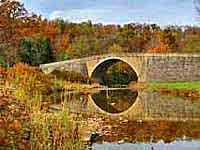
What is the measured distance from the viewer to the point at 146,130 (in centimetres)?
1631

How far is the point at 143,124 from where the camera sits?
17.9 metres

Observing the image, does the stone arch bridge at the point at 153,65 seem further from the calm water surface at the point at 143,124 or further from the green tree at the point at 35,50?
the calm water surface at the point at 143,124

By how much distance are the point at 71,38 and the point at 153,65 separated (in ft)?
53.6

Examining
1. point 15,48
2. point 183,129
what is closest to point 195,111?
point 183,129

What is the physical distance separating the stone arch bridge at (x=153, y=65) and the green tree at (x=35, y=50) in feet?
7.92

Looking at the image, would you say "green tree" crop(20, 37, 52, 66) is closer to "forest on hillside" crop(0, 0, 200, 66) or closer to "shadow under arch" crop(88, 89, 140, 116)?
"forest on hillside" crop(0, 0, 200, 66)

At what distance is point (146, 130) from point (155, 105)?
970 cm

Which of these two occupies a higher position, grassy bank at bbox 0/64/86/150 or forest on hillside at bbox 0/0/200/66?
A: forest on hillside at bbox 0/0/200/66

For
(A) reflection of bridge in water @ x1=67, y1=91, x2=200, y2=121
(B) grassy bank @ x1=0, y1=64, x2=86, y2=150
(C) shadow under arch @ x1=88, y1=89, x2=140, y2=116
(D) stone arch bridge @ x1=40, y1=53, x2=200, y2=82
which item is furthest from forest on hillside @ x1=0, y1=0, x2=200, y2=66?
(B) grassy bank @ x1=0, y1=64, x2=86, y2=150

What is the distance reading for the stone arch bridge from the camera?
42.6 m

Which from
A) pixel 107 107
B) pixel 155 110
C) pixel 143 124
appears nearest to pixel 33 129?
pixel 143 124

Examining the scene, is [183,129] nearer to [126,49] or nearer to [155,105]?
[155,105]

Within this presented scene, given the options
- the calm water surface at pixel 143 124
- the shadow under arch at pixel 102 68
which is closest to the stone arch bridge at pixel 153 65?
the shadow under arch at pixel 102 68

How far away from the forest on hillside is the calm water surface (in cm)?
1353
